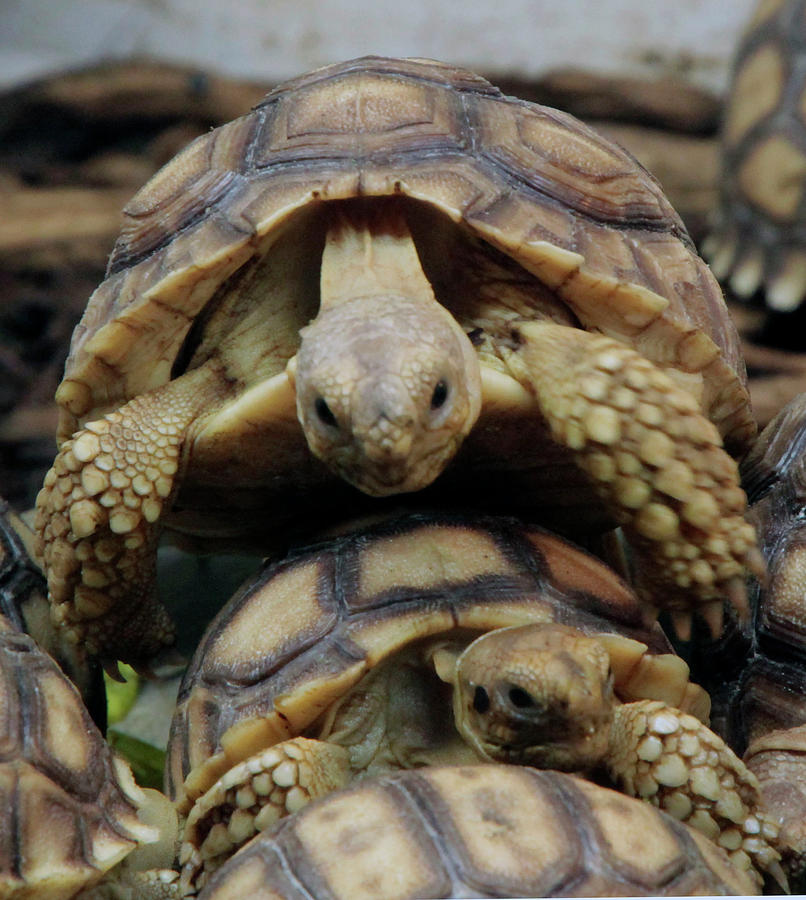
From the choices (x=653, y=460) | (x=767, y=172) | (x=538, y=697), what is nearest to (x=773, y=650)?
(x=653, y=460)

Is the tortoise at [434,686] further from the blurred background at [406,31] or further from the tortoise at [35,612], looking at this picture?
the blurred background at [406,31]

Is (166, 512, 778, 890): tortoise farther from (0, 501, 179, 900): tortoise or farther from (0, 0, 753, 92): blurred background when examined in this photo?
(0, 0, 753, 92): blurred background

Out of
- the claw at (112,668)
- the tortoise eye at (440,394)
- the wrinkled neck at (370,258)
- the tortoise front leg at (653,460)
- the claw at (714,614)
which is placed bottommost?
the claw at (112,668)

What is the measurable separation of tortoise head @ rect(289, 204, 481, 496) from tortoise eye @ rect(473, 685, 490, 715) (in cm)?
34

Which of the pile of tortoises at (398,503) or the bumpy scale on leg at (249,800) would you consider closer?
the pile of tortoises at (398,503)

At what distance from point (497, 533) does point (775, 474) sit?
700 millimetres

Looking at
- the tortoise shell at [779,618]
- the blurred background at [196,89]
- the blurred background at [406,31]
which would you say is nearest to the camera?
the tortoise shell at [779,618]

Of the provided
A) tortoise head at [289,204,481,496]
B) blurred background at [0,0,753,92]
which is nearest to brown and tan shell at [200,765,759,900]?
tortoise head at [289,204,481,496]

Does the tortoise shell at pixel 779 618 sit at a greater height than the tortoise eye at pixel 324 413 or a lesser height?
lesser

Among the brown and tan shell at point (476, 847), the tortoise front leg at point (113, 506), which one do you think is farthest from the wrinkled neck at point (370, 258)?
the brown and tan shell at point (476, 847)

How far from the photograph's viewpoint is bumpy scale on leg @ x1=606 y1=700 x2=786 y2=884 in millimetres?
1784

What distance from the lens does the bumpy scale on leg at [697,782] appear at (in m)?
1.78

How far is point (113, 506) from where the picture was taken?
7.04 ft

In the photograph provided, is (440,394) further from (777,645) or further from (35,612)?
(35,612)
